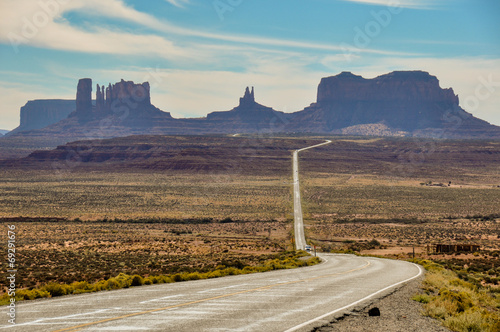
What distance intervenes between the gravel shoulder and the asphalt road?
37 centimetres

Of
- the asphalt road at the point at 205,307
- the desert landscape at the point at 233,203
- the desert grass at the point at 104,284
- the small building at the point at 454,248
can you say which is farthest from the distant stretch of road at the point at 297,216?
the asphalt road at the point at 205,307

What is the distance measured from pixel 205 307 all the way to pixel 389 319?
16.4 ft

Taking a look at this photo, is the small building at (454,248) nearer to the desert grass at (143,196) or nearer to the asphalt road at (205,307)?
the asphalt road at (205,307)

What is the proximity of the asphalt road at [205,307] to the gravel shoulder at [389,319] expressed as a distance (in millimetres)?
372

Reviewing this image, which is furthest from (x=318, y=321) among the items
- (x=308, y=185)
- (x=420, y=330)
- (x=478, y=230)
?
(x=308, y=185)

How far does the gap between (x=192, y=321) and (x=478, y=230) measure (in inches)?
2152

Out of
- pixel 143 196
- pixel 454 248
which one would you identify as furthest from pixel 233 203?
pixel 454 248

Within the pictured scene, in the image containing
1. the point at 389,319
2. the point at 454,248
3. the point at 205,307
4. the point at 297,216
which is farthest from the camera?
the point at 297,216

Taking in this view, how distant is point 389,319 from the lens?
12.8 m

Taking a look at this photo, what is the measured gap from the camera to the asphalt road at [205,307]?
10633 mm

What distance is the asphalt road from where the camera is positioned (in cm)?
1063

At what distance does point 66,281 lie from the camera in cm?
2430

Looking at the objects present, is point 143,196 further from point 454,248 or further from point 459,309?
point 459,309

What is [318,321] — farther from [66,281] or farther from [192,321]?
[66,281]
